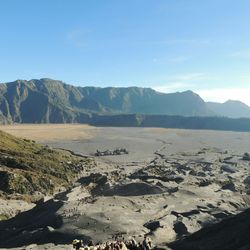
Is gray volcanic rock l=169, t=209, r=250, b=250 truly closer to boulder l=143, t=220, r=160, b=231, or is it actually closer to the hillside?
boulder l=143, t=220, r=160, b=231

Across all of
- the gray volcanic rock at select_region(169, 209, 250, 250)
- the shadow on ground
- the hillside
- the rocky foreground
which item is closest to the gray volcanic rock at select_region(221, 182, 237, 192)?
the rocky foreground

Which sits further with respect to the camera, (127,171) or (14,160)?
(127,171)

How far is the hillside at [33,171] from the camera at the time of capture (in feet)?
234

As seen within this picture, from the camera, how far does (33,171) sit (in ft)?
261

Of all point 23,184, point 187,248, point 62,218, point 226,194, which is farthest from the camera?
point 23,184

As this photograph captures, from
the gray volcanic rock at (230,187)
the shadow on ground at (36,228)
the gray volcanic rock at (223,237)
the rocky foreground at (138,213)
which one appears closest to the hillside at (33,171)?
the rocky foreground at (138,213)

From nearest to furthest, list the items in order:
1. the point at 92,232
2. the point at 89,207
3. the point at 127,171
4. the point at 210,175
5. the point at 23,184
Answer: the point at 92,232, the point at 89,207, the point at 23,184, the point at 210,175, the point at 127,171

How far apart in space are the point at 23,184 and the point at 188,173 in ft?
89.2

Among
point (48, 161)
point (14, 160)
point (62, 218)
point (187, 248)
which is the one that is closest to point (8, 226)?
point (62, 218)

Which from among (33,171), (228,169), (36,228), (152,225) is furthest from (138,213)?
(228,169)

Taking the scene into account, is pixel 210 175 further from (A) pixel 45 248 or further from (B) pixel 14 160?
A: (A) pixel 45 248

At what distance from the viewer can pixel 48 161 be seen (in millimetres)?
88188

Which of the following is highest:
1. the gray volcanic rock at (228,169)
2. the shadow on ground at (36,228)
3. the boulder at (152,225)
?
the gray volcanic rock at (228,169)

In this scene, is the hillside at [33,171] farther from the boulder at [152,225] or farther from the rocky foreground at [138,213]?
the boulder at [152,225]
